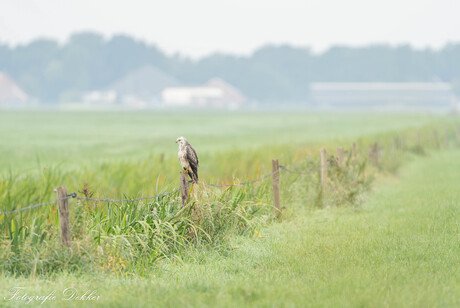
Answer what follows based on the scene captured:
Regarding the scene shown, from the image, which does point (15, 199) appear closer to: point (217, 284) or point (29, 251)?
point (29, 251)

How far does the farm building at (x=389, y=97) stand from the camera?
151250mm

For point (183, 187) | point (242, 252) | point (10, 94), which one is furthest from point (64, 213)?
point (10, 94)

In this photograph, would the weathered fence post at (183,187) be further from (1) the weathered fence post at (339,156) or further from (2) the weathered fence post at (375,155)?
(2) the weathered fence post at (375,155)

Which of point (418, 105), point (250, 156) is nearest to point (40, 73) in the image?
point (418, 105)

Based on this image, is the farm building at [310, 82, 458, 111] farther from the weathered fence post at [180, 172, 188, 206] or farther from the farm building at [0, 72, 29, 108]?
the weathered fence post at [180, 172, 188, 206]

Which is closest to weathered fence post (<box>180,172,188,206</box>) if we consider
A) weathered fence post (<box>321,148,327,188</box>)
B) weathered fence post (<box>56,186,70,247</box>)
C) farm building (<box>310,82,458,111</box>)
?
weathered fence post (<box>56,186,70,247</box>)

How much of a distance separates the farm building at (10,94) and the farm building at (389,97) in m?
79.2

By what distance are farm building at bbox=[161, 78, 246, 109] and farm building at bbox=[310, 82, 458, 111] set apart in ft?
85.4

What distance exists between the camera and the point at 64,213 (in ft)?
26.5

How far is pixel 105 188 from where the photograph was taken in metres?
15.4

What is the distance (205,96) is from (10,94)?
51.7 metres

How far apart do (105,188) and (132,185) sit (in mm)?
652

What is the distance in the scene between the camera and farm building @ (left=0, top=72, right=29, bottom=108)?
17180 centimetres

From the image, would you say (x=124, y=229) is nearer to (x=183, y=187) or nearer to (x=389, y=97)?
(x=183, y=187)
